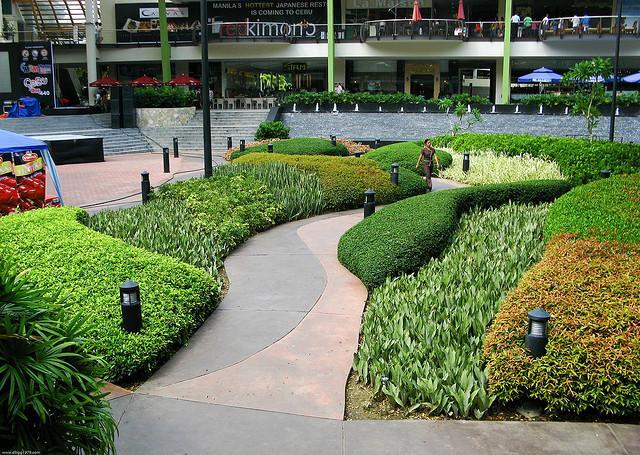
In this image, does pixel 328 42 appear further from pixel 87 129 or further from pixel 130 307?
pixel 130 307

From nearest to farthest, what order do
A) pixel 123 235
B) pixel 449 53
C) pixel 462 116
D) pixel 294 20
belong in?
1. pixel 123 235
2. pixel 462 116
3. pixel 449 53
4. pixel 294 20

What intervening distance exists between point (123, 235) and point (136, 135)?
79.7 feet

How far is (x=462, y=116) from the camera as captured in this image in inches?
1305

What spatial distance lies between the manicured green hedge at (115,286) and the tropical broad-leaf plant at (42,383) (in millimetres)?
1677

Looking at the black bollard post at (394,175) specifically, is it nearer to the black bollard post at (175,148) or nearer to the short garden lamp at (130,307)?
the short garden lamp at (130,307)

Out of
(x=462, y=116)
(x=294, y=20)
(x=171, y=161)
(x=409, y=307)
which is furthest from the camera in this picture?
(x=294, y=20)

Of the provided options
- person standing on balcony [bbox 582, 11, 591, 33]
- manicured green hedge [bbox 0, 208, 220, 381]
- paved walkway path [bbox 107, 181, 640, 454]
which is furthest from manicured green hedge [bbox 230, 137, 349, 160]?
person standing on balcony [bbox 582, 11, 591, 33]

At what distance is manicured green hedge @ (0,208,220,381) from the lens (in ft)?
22.6

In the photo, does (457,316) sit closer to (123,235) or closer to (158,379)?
(158,379)

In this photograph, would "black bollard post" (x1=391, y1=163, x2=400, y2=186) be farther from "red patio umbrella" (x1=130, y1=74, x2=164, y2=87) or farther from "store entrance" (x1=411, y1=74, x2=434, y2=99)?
"store entrance" (x1=411, y1=74, x2=434, y2=99)

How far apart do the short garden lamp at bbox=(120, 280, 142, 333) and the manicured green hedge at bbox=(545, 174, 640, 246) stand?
17.7 feet

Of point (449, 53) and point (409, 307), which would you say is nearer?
point (409, 307)

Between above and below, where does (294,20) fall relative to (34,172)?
above

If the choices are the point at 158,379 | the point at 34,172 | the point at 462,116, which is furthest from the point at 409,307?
the point at 462,116
